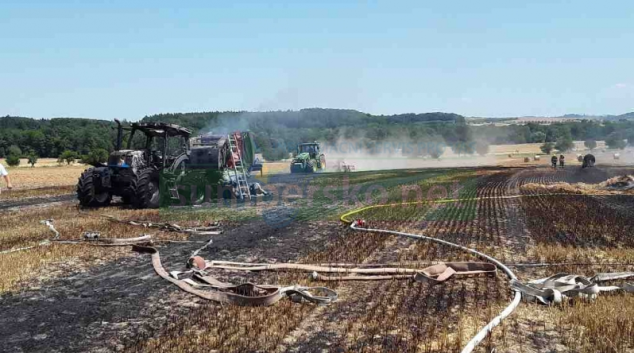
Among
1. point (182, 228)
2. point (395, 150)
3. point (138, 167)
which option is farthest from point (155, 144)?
point (395, 150)

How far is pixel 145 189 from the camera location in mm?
17266

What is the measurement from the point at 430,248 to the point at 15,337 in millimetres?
7040

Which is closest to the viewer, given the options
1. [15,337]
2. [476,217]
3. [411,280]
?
[15,337]

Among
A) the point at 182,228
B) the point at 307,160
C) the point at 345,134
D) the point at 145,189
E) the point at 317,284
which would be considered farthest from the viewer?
the point at 345,134

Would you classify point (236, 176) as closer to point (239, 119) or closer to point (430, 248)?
point (239, 119)

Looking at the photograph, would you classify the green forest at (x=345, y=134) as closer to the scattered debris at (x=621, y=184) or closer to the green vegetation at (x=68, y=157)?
the green vegetation at (x=68, y=157)

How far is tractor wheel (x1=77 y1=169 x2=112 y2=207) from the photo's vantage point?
1762 centimetres

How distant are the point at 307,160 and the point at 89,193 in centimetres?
2456

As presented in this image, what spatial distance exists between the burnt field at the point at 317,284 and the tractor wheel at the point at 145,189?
3.15 feet

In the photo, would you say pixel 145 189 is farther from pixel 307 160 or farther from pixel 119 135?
pixel 307 160

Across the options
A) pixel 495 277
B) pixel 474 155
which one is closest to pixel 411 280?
pixel 495 277

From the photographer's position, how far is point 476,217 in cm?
1540

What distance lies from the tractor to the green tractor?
21866 millimetres

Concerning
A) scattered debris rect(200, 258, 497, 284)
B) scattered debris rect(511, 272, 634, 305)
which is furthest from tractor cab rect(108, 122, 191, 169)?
scattered debris rect(511, 272, 634, 305)
